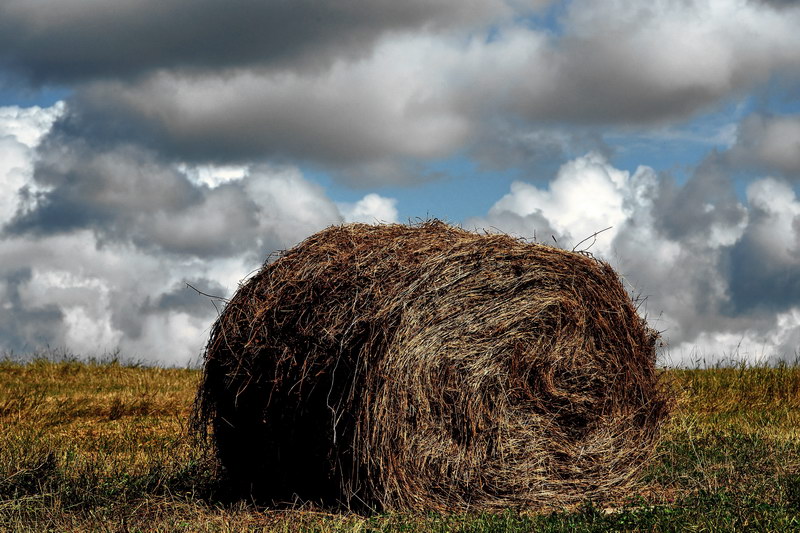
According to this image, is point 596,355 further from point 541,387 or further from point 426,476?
point 426,476

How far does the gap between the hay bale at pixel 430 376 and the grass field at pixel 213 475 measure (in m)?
0.43

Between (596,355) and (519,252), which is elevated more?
(519,252)

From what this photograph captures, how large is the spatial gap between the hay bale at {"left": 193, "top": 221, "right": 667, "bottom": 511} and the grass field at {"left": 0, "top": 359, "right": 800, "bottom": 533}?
0.43 metres

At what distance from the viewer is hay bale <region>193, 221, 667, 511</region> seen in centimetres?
721

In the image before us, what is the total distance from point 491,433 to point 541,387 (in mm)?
729

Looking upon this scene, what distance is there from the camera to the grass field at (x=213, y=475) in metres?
6.86

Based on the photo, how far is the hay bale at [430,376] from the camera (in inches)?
284

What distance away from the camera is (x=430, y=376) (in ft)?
24.2

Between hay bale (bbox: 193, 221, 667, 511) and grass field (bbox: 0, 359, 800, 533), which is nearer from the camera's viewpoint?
grass field (bbox: 0, 359, 800, 533)

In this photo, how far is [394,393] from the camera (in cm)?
712

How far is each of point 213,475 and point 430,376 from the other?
3230 mm

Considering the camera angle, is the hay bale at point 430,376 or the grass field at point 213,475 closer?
the grass field at point 213,475

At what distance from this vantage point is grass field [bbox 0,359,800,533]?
686cm

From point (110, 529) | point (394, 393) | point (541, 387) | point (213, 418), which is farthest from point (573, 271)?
point (110, 529)
